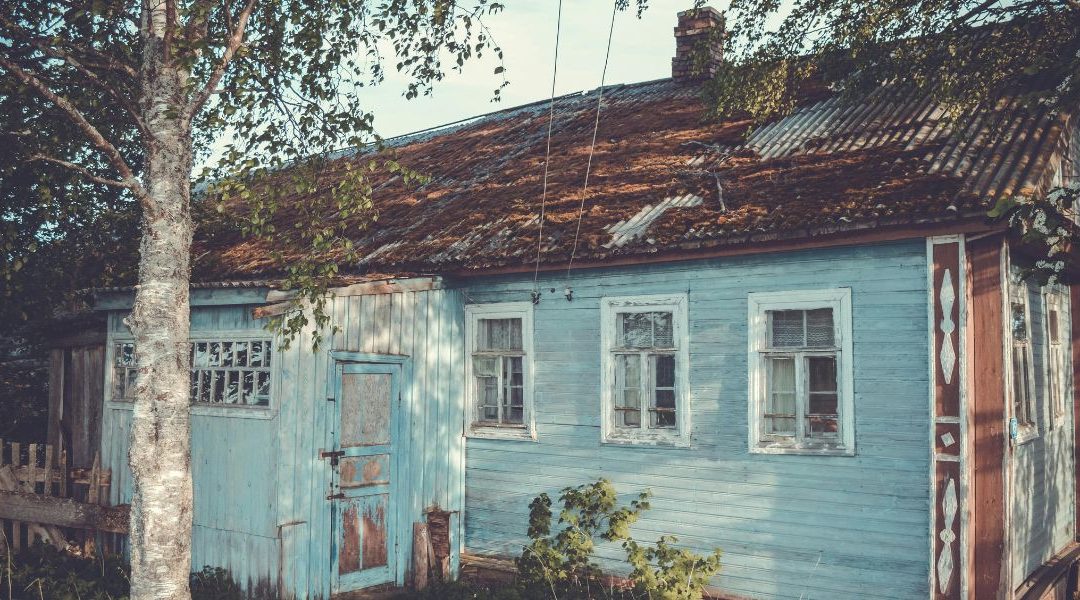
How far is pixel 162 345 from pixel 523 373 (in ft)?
14.7

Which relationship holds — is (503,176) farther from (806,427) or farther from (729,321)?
(806,427)

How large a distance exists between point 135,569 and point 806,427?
566cm

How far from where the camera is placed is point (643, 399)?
9.48 m

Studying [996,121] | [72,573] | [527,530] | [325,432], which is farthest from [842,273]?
[72,573]

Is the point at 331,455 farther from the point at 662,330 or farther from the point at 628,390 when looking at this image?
the point at 662,330

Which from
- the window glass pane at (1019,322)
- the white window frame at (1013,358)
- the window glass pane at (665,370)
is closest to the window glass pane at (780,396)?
the window glass pane at (665,370)

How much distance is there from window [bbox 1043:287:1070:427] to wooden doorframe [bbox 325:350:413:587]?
689cm

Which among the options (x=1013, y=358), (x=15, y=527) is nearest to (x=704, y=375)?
(x=1013, y=358)

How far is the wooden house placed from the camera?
773 cm

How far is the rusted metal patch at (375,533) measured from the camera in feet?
31.3

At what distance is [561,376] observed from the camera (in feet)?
33.1

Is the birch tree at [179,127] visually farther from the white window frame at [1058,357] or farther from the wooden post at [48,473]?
the white window frame at [1058,357]

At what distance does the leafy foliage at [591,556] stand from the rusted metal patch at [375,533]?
1.44m

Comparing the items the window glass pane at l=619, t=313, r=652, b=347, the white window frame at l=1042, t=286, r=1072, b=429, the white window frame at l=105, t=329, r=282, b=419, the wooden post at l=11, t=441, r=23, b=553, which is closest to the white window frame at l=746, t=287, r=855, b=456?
the window glass pane at l=619, t=313, r=652, b=347
